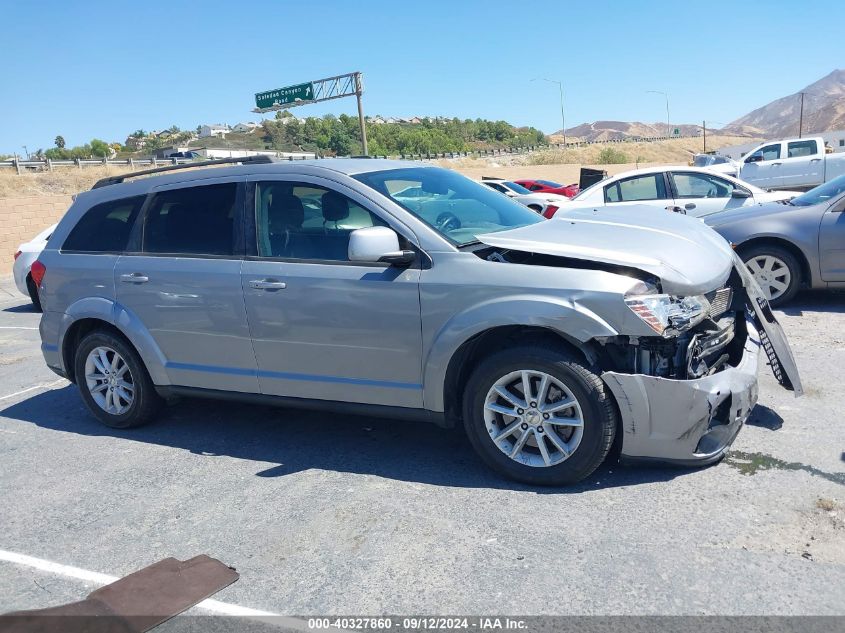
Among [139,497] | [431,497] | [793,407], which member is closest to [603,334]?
[431,497]

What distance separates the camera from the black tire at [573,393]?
12.1 ft

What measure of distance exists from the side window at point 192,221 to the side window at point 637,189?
7.45m

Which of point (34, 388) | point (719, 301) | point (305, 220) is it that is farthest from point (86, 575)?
point (34, 388)

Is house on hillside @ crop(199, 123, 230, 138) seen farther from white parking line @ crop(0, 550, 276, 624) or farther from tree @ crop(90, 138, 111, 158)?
white parking line @ crop(0, 550, 276, 624)

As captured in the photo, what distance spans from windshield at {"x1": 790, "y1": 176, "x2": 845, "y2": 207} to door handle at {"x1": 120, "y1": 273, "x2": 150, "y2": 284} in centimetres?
657

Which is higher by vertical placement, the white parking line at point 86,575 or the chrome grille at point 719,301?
the chrome grille at point 719,301

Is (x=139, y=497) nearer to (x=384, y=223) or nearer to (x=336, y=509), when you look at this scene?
(x=336, y=509)

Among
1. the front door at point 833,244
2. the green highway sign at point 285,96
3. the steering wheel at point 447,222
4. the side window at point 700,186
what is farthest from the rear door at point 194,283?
the green highway sign at point 285,96

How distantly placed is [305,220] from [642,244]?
6.79ft

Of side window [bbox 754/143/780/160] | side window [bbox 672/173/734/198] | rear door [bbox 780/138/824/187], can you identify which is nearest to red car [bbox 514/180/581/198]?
side window [bbox 754/143/780/160]

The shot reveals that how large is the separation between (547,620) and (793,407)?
285cm

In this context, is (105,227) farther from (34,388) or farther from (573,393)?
(573,393)

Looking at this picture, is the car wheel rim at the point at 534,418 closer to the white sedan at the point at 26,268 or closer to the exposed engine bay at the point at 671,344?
the exposed engine bay at the point at 671,344

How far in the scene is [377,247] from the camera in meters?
3.96
